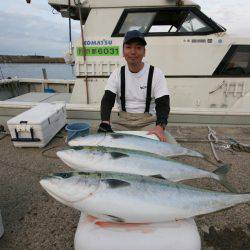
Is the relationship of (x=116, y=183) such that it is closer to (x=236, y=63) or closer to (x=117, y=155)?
(x=117, y=155)

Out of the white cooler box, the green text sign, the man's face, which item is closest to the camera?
the man's face

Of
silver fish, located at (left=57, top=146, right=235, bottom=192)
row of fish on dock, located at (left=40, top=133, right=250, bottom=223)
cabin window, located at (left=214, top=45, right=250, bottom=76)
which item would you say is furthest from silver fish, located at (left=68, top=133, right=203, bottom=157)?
cabin window, located at (left=214, top=45, right=250, bottom=76)

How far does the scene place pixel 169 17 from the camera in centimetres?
702

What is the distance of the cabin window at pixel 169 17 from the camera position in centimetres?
663

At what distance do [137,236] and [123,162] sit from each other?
73 centimetres

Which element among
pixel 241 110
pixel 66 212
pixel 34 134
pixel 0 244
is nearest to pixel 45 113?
pixel 34 134

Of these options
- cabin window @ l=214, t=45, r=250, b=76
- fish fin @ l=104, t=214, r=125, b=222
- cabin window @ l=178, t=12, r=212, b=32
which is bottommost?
fish fin @ l=104, t=214, r=125, b=222

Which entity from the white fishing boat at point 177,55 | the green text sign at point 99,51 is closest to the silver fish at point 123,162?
the white fishing boat at point 177,55

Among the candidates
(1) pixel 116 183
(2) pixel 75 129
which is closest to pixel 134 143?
(1) pixel 116 183

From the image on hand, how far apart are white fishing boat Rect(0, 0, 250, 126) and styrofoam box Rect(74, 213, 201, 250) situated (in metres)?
4.75

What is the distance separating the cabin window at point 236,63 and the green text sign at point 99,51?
9.22 ft

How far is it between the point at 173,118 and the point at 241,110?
177 cm

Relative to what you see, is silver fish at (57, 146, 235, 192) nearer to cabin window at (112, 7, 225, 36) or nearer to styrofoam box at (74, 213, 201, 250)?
styrofoam box at (74, 213, 201, 250)

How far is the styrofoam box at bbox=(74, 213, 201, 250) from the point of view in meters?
1.82
